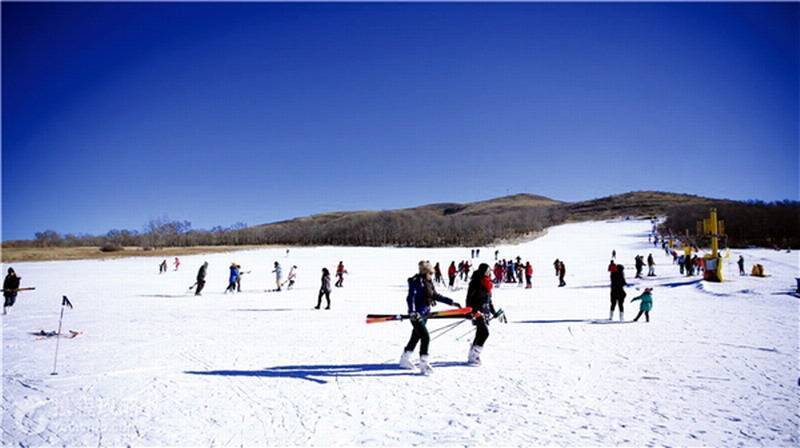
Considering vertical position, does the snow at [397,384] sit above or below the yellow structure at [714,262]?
below

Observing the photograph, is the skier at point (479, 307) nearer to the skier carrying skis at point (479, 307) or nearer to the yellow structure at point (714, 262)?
the skier carrying skis at point (479, 307)

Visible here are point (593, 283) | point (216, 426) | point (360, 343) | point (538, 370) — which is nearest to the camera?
point (216, 426)

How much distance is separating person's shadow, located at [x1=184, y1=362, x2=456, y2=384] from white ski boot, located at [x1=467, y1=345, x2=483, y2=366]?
0.22 metres

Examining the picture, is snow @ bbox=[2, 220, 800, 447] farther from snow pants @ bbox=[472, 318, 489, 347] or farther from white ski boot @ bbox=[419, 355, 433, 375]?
snow pants @ bbox=[472, 318, 489, 347]

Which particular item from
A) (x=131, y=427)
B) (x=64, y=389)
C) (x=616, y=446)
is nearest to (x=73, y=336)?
(x=64, y=389)

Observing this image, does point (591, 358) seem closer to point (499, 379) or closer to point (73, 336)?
point (499, 379)

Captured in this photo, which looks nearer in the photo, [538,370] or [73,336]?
[538,370]

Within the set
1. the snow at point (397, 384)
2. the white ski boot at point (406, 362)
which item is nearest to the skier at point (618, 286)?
the snow at point (397, 384)

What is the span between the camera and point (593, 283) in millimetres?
25328

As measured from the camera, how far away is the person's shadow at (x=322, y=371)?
6762mm

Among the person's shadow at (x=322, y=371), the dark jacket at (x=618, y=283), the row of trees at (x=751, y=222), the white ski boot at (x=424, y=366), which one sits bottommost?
the person's shadow at (x=322, y=371)

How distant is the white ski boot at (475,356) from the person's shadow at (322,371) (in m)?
0.22

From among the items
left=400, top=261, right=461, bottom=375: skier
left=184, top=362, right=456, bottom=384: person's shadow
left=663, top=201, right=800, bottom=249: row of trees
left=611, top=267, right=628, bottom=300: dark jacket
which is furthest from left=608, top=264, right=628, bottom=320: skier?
left=663, top=201, right=800, bottom=249: row of trees

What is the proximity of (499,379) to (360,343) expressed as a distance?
3.72 metres
